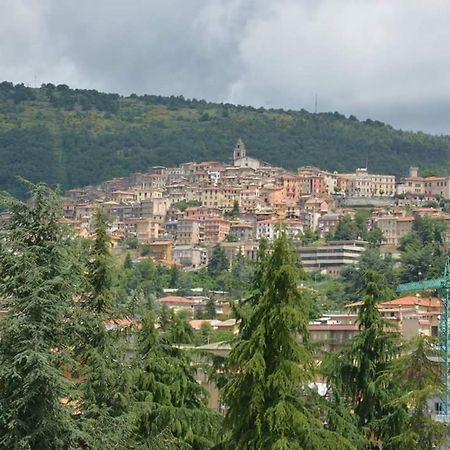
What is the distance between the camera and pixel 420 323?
202ft

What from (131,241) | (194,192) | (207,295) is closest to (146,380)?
(207,295)

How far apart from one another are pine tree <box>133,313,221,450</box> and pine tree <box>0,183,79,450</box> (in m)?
4.44

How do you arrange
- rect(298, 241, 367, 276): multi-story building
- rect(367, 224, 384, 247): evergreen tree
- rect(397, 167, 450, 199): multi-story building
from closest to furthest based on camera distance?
1. rect(298, 241, 367, 276): multi-story building
2. rect(367, 224, 384, 247): evergreen tree
3. rect(397, 167, 450, 199): multi-story building

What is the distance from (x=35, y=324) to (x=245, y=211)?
160 metres

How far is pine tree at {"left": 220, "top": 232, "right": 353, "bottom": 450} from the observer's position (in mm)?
16312

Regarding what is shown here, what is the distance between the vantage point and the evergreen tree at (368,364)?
21797mm

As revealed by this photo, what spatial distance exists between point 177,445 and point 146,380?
188 centimetres

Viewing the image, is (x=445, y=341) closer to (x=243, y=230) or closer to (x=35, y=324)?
(x=35, y=324)

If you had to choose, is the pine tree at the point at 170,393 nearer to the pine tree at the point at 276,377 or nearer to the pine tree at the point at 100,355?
the pine tree at the point at 100,355

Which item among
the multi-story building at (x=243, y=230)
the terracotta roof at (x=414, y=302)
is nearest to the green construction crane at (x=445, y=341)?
the terracotta roof at (x=414, y=302)

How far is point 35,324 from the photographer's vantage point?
1645cm

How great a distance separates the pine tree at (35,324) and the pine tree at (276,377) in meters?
2.47

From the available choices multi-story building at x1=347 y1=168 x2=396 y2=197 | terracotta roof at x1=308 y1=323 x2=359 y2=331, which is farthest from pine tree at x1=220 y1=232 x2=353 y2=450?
multi-story building at x1=347 y1=168 x2=396 y2=197

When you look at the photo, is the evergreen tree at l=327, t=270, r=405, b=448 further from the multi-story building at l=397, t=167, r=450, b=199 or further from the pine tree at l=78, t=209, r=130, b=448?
the multi-story building at l=397, t=167, r=450, b=199
